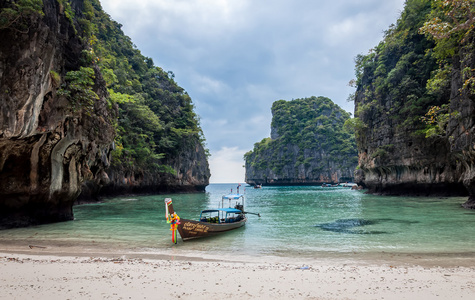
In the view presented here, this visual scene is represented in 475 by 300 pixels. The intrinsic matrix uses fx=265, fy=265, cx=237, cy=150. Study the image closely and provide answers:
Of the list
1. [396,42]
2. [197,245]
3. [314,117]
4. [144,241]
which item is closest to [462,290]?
[197,245]

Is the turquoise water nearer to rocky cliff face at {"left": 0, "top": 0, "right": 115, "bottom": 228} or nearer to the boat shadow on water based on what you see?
the boat shadow on water

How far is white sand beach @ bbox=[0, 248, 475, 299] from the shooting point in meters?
4.75

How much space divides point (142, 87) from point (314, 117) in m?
78.7

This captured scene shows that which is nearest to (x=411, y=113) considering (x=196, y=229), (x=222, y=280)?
(x=196, y=229)

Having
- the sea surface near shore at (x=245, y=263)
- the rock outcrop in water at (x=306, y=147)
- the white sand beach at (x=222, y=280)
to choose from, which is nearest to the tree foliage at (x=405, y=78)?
the sea surface near shore at (x=245, y=263)

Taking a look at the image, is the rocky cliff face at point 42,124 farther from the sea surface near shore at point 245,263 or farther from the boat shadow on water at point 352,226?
the boat shadow on water at point 352,226

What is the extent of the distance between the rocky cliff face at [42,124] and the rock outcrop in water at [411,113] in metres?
24.1

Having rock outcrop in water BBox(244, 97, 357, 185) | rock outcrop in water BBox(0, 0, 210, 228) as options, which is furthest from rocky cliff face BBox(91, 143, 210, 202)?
rock outcrop in water BBox(244, 97, 357, 185)

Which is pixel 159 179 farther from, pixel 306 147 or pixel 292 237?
pixel 306 147

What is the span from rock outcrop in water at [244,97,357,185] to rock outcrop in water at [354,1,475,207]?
58.2 m

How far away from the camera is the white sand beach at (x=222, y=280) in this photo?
475cm

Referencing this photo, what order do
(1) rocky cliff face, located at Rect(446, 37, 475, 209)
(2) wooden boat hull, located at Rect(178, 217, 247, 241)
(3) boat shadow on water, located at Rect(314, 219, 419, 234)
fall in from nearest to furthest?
(2) wooden boat hull, located at Rect(178, 217, 247, 241), (3) boat shadow on water, located at Rect(314, 219, 419, 234), (1) rocky cliff face, located at Rect(446, 37, 475, 209)

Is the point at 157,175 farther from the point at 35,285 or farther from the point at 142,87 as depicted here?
the point at 35,285

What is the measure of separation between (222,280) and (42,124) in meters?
10.6
